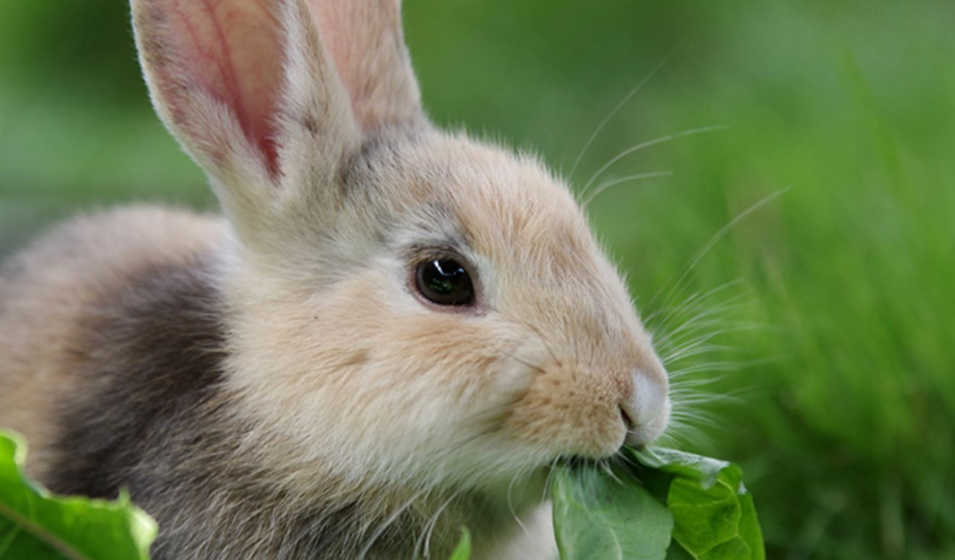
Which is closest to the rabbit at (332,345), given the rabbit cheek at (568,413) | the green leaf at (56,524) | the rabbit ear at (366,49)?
the rabbit cheek at (568,413)

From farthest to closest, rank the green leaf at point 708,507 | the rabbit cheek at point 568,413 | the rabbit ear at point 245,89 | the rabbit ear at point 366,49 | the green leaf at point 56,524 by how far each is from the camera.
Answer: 1. the rabbit ear at point 366,49
2. the rabbit ear at point 245,89
3. the green leaf at point 708,507
4. the rabbit cheek at point 568,413
5. the green leaf at point 56,524

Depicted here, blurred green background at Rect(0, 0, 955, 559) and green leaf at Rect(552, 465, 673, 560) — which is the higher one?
blurred green background at Rect(0, 0, 955, 559)

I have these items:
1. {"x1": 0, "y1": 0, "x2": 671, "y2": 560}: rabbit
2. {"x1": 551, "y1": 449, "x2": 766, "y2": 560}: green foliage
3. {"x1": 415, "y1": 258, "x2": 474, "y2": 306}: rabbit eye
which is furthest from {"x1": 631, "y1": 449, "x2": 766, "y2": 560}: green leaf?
{"x1": 415, "y1": 258, "x2": 474, "y2": 306}: rabbit eye

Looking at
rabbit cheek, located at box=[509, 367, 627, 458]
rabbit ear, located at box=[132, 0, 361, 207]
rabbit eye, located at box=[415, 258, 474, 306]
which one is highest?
rabbit ear, located at box=[132, 0, 361, 207]

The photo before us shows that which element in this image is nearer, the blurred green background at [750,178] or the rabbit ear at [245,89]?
the rabbit ear at [245,89]

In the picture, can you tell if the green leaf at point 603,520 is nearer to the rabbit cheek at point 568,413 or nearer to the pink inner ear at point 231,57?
the rabbit cheek at point 568,413

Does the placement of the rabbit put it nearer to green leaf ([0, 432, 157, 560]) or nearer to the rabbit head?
the rabbit head
